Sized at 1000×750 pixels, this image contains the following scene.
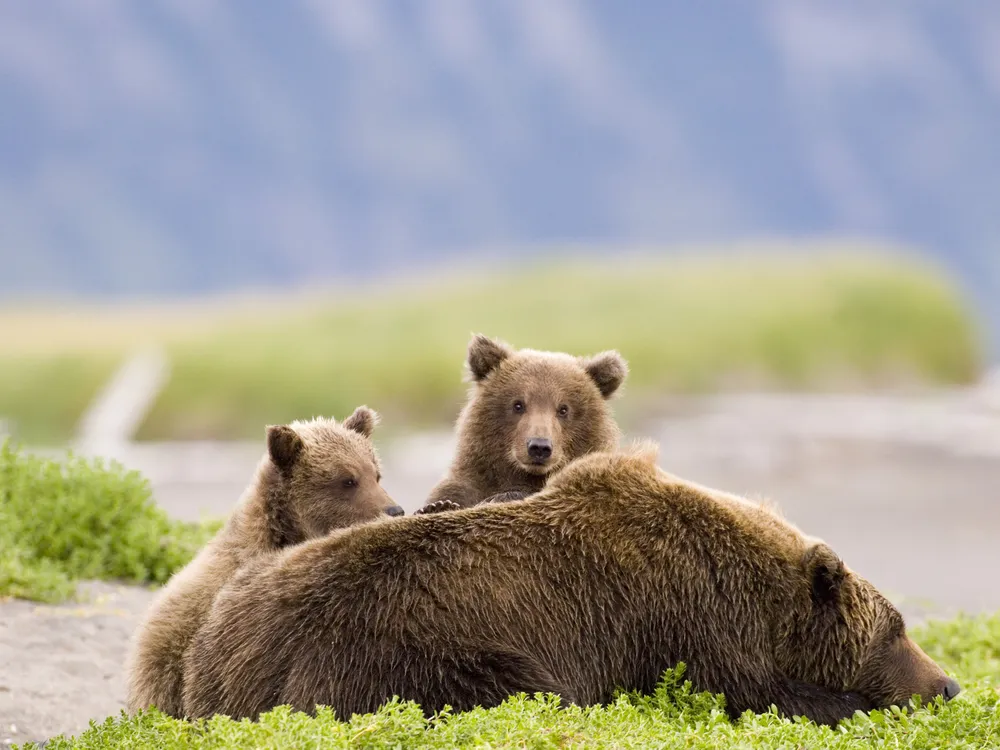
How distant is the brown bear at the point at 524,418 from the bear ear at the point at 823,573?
60.4 inches

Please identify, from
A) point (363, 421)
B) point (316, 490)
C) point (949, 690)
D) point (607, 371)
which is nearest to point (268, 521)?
point (316, 490)

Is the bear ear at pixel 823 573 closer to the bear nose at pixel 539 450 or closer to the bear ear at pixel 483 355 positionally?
the bear nose at pixel 539 450

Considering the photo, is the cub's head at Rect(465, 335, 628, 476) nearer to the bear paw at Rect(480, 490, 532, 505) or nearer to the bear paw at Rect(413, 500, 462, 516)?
the bear paw at Rect(480, 490, 532, 505)

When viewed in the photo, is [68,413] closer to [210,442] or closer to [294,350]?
[210,442]

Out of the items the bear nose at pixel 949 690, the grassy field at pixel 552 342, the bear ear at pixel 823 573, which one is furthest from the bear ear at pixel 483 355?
the grassy field at pixel 552 342

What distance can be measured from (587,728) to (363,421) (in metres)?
2.30

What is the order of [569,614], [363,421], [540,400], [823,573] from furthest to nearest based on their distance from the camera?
[540,400]
[363,421]
[823,573]
[569,614]

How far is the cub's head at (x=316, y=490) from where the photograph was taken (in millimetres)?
5867

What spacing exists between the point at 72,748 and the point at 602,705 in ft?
7.12

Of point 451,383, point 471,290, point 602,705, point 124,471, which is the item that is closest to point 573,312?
point 471,290

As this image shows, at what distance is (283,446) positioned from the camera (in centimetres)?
586

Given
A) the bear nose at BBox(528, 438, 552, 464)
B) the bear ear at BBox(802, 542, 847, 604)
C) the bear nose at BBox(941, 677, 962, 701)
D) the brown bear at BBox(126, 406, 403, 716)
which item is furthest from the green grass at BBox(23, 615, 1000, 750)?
the bear nose at BBox(528, 438, 552, 464)

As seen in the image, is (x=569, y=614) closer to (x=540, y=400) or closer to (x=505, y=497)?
(x=505, y=497)

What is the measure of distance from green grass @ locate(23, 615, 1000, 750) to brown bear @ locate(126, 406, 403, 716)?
292 millimetres
